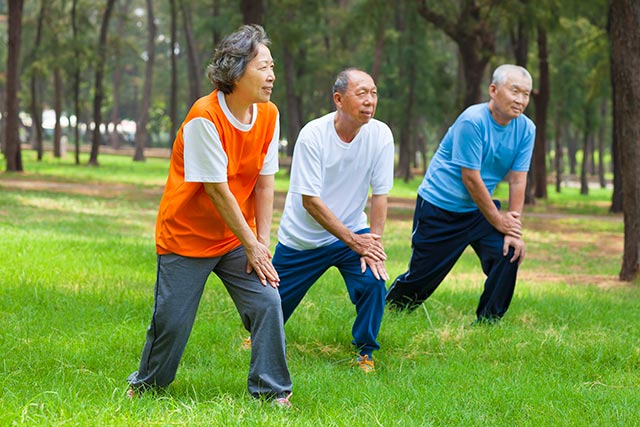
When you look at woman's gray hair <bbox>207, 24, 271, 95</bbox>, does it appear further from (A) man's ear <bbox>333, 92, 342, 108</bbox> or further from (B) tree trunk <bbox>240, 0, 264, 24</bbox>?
(B) tree trunk <bbox>240, 0, 264, 24</bbox>

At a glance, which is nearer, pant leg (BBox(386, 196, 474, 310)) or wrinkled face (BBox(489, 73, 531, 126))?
wrinkled face (BBox(489, 73, 531, 126))

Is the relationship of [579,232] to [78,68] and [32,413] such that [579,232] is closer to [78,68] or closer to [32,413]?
[32,413]

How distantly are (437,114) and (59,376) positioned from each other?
37.1 meters

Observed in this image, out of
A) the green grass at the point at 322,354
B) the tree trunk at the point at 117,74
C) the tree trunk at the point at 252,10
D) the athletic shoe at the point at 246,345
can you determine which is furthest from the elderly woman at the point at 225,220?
the tree trunk at the point at 117,74

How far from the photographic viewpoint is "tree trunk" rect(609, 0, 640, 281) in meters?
11.5

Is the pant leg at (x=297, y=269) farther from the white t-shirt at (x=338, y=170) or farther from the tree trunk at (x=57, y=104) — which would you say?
the tree trunk at (x=57, y=104)

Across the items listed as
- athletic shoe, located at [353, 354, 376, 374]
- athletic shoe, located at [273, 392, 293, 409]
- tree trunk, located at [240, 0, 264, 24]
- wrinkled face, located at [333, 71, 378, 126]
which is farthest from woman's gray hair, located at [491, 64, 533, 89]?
tree trunk, located at [240, 0, 264, 24]

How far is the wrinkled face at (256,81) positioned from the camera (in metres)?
5.24

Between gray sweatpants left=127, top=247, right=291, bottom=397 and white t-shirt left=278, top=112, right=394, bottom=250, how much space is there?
1.40 metres

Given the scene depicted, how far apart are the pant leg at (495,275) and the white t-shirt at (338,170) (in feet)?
5.60

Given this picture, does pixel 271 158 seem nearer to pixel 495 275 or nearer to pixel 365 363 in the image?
pixel 365 363

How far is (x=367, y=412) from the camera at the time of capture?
541 cm

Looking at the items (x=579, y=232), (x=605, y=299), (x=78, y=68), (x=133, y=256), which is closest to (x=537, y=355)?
(x=605, y=299)

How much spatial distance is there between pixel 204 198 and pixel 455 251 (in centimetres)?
351
